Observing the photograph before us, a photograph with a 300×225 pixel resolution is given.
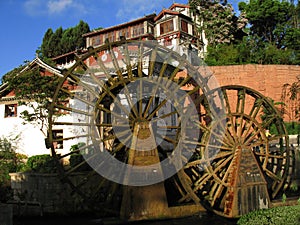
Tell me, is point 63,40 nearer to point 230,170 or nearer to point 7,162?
point 7,162

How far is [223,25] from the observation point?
31.8m

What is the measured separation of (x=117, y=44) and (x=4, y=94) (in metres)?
14.4

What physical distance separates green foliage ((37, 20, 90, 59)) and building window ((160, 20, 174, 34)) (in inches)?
532

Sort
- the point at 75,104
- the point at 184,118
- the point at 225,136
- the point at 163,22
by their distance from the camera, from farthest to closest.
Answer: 1. the point at 163,22
2. the point at 75,104
3. the point at 225,136
4. the point at 184,118

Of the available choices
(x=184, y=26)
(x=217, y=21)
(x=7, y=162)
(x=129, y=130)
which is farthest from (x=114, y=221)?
(x=184, y=26)

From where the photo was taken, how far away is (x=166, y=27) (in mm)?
34156

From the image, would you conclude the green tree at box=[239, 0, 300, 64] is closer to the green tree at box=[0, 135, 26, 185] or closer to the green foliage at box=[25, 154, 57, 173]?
the green foliage at box=[25, 154, 57, 173]

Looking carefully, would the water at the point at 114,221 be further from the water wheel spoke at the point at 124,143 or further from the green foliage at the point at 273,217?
the water wheel spoke at the point at 124,143

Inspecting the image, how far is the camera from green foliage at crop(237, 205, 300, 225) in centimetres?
785

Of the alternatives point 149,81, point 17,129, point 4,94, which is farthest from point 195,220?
point 4,94

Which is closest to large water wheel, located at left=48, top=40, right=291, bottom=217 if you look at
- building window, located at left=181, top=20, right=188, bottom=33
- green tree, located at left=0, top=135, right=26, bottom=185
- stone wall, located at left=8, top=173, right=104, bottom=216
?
stone wall, located at left=8, top=173, right=104, bottom=216

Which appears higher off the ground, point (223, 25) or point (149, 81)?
point (223, 25)

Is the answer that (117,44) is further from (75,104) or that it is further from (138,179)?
(75,104)

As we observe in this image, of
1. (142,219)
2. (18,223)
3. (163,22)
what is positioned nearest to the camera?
(142,219)
